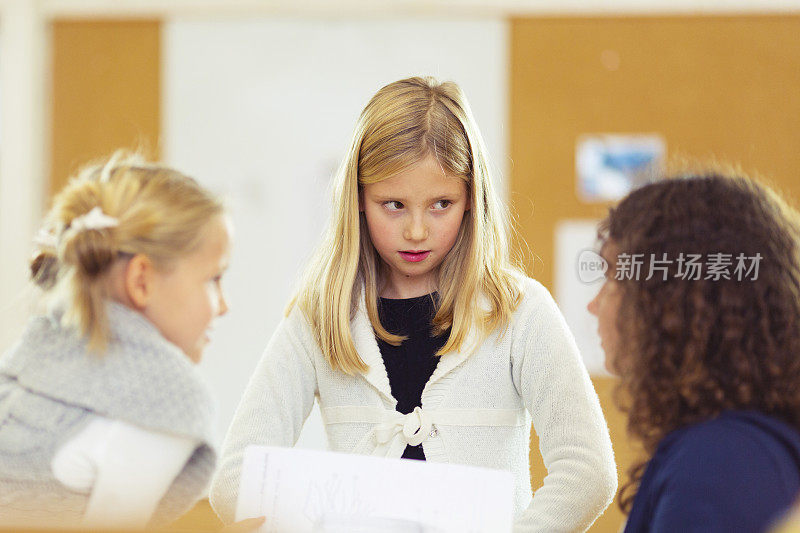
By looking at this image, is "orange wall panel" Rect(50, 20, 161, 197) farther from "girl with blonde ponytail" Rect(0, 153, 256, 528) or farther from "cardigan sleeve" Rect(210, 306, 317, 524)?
"girl with blonde ponytail" Rect(0, 153, 256, 528)

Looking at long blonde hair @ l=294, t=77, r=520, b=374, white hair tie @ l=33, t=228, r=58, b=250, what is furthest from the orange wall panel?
white hair tie @ l=33, t=228, r=58, b=250

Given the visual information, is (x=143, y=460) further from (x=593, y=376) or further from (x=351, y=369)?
(x=593, y=376)

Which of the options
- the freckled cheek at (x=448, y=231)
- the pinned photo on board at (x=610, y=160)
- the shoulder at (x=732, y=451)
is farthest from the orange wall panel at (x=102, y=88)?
the shoulder at (x=732, y=451)

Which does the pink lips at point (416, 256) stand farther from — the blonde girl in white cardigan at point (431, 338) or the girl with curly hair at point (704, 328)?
the girl with curly hair at point (704, 328)

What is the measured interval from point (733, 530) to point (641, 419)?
17 cm

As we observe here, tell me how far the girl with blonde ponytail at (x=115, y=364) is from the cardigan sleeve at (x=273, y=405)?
0.32 meters

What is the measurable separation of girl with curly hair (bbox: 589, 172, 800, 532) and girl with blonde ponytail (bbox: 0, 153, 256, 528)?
16.6 inches

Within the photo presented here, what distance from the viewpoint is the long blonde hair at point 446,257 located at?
1.16m

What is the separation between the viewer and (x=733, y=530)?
0.70 meters

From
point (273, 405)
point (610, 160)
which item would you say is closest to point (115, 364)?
point (273, 405)

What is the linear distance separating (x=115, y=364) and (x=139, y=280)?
83mm

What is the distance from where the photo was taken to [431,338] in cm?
121

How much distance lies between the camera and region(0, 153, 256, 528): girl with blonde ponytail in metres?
0.73

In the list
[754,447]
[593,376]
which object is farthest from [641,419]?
[593,376]
